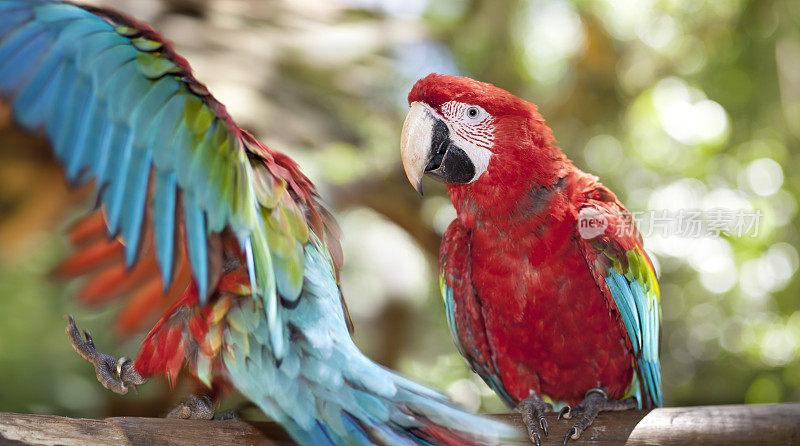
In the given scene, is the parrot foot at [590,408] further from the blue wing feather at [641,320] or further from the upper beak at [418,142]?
the upper beak at [418,142]

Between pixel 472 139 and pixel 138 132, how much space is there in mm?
498

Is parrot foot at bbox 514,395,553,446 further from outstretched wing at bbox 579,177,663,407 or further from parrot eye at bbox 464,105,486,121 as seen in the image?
parrot eye at bbox 464,105,486,121

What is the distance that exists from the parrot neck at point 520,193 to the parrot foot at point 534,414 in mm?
316

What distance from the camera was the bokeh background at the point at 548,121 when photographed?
2174 millimetres

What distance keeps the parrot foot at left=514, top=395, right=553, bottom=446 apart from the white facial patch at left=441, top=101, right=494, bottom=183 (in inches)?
16.4

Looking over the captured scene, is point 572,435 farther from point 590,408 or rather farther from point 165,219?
point 165,219

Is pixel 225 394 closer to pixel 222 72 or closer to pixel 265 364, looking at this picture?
pixel 265 364

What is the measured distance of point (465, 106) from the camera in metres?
0.94

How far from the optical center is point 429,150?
0.93m

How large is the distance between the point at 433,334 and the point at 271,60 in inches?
66.1

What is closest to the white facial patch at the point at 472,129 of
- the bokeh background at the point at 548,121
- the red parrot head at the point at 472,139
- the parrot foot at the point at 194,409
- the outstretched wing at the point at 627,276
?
the red parrot head at the point at 472,139

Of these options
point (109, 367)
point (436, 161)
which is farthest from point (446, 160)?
point (109, 367)

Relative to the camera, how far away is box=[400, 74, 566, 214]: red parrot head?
3.07 ft

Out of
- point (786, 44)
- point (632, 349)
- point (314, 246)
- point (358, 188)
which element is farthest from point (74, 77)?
point (786, 44)
